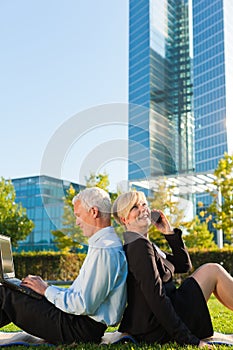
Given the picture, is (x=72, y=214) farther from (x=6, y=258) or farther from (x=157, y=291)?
(x=157, y=291)

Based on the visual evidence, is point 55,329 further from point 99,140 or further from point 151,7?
point 151,7

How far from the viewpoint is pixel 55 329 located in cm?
295

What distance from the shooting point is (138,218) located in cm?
303

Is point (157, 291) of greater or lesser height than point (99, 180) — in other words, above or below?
below

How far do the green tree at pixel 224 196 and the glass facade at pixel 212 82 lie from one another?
218 feet

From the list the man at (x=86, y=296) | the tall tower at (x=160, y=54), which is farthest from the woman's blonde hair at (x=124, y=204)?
the tall tower at (x=160, y=54)

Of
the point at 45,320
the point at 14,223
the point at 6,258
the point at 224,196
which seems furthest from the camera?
the point at 14,223

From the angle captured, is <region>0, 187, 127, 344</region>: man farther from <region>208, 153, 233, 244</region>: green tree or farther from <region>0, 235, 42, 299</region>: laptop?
<region>208, 153, 233, 244</region>: green tree

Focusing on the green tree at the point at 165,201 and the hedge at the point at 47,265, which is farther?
the hedge at the point at 47,265

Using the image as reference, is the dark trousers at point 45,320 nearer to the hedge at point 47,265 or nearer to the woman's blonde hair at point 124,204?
the woman's blonde hair at point 124,204

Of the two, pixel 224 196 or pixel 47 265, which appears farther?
pixel 224 196

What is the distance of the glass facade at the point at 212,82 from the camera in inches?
3386

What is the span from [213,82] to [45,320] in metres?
94.8

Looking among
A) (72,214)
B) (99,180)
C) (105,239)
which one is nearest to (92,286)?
(105,239)
